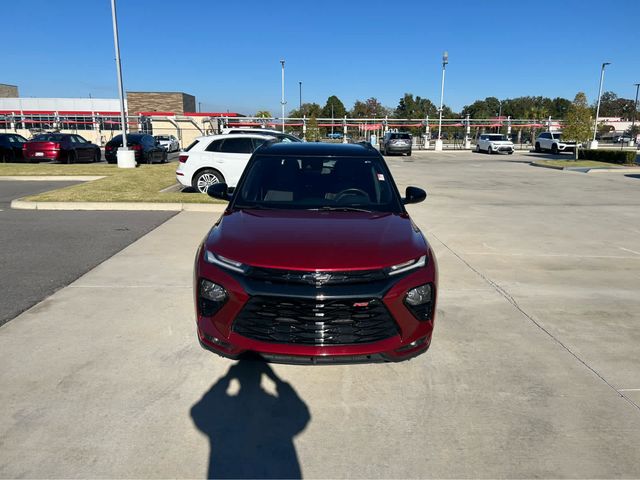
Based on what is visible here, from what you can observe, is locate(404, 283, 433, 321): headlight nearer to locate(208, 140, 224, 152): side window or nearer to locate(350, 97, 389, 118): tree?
locate(208, 140, 224, 152): side window

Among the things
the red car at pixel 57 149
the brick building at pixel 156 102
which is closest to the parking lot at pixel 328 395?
the red car at pixel 57 149

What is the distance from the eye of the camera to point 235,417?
3029 mm

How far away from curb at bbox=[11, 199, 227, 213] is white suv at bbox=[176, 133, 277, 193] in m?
1.45

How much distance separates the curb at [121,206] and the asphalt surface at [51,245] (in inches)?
10.8

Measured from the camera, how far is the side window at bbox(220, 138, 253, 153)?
38.8ft

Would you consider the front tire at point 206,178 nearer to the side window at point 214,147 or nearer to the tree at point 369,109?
the side window at point 214,147

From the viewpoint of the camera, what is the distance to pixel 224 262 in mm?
3242

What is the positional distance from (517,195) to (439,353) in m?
11.9

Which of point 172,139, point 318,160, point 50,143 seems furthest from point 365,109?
point 318,160

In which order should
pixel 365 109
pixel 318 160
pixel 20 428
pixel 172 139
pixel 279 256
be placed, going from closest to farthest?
pixel 20 428
pixel 279 256
pixel 318 160
pixel 172 139
pixel 365 109

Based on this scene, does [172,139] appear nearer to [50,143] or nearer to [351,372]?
[50,143]

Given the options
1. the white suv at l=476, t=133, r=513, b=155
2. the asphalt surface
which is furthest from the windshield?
the white suv at l=476, t=133, r=513, b=155

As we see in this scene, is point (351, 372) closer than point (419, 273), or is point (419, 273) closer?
point (419, 273)

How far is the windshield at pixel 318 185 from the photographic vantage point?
4320 mm
